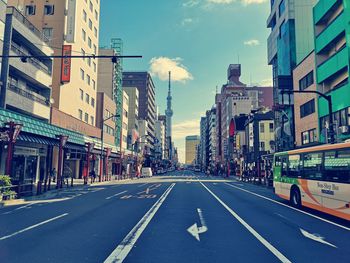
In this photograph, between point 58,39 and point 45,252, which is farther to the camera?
point 58,39

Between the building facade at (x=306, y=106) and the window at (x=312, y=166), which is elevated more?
the building facade at (x=306, y=106)

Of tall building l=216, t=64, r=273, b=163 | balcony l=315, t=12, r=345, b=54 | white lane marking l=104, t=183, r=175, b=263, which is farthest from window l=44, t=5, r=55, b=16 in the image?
tall building l=216, t=64, r=273, b=163

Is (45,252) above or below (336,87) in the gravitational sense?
below

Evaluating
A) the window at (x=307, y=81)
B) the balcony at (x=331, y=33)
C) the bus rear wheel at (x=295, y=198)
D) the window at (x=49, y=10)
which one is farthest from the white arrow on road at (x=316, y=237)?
the window at (x=49, y=10)

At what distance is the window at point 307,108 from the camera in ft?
118

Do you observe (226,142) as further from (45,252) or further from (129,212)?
(45,252)

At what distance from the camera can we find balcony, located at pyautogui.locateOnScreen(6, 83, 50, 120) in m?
29.0

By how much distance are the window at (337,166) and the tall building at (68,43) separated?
33499mm

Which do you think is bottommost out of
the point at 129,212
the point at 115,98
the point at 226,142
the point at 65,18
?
the point at 129,212

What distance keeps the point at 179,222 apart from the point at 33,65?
2990 centimetres

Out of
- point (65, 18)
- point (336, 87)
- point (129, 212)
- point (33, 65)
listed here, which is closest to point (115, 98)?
point (65, 18)

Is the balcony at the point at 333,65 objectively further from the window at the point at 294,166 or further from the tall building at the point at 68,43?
the tall building at the point at 68,43

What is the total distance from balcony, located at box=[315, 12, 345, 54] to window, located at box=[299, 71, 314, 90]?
12.3 ft

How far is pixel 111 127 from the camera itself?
68.4m
